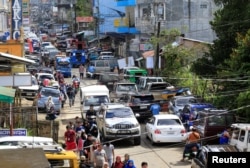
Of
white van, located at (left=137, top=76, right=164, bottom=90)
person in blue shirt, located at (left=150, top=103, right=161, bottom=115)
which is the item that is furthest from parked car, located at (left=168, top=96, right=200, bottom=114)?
white van, located at (left=137, top=76, right=164, bottom=90)

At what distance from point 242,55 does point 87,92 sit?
28.1ft

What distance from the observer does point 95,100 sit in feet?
102

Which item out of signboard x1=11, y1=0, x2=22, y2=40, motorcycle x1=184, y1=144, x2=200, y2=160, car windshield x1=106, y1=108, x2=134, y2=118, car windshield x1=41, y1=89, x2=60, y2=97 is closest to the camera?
motorcycle x1=184, y1=144, x2=200, y2=160

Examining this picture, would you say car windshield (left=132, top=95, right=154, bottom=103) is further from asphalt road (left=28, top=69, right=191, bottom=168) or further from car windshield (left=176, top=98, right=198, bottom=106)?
asphalt road (left=28, top=69, right=191, bottom=168)

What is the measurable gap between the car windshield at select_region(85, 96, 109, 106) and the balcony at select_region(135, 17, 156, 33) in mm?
25719

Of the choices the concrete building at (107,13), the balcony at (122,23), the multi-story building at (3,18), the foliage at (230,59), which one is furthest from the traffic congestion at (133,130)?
the concrete building at (107,13)

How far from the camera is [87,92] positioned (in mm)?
31875

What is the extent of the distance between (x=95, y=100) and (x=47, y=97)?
4.35 m

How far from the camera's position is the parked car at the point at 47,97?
33.8 m

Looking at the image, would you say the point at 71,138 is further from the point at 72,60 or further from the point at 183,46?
the point at 72,60

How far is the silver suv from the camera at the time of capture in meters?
25.1

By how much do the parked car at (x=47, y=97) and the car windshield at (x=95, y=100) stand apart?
9.14 ft


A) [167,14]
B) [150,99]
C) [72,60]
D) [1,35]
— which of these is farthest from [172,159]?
[72,60]

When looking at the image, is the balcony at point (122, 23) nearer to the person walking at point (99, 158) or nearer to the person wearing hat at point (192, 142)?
the person wearing hat at point (192, 142)
